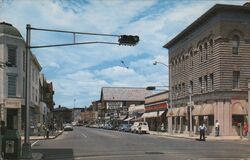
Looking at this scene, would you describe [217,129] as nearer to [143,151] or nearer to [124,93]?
[143,151]

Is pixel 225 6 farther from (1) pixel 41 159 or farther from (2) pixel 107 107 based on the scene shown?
(2) pixel 107 107

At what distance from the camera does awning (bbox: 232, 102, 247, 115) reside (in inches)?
2032

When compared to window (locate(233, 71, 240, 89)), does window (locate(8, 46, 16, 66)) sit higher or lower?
higher

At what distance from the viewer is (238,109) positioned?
51.7 m

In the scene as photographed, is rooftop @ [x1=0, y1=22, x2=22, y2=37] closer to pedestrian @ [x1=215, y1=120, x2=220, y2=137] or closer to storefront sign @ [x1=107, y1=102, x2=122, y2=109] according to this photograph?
pedestrian @ [x1=215, y1=120, x2=220, y2=137]

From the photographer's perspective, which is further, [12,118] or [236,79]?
[236,79]

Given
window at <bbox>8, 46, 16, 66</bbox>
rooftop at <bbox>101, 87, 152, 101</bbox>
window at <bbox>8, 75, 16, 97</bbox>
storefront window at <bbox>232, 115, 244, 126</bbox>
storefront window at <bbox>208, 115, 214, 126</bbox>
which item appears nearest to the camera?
window at <bbox>8, 75, 16, 97</bbox>

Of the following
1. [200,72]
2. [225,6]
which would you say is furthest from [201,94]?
[225,6]

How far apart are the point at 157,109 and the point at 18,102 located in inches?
1521

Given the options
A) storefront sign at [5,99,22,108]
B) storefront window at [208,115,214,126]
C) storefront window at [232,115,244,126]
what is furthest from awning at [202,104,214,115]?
storefront sign at [5,99,22,108]

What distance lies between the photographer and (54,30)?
22.9 m

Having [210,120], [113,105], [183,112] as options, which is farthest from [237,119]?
[113,105]

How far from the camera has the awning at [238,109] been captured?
51.6 meters

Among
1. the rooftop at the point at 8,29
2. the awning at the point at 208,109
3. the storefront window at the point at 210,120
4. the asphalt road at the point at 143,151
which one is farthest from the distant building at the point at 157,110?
the asphalt road at the point at 143,151
